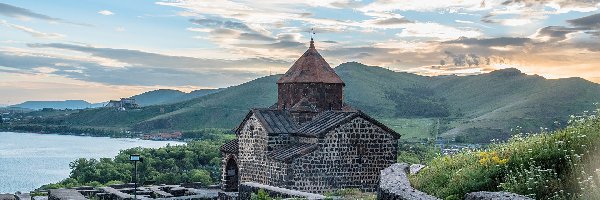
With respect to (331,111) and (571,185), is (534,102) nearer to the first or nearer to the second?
(331,111)

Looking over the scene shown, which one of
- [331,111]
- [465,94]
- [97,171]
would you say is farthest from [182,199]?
[465,94]

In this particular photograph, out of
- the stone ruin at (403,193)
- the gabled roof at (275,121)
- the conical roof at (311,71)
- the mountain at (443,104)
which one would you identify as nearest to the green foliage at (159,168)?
the conical roof at (311,71)

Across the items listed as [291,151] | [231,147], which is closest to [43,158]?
[231,147]

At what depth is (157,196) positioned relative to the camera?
2767 cm

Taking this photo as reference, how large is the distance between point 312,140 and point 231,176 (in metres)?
6.47

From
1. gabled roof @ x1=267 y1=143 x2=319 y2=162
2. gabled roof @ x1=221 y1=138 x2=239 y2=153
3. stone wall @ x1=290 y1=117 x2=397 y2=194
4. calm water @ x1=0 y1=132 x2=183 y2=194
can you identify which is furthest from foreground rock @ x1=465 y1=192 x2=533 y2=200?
calm water @ x1=0 y1=132 x2=183 y2=194

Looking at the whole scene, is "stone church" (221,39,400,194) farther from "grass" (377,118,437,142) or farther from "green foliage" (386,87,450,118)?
"green foliage" (386,87,450,118)

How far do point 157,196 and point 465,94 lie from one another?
530ft

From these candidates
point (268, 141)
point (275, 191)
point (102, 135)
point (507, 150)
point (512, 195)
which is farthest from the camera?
point (102, 135)

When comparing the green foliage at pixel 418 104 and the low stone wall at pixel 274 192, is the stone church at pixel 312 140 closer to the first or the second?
the low stone wall at pixel 274 192

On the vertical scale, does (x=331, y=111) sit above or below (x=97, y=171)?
above

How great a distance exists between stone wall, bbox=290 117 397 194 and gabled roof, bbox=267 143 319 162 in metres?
0.20

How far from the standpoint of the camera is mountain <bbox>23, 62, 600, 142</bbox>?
404 ft

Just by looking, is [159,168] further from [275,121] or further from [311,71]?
[275,121]
